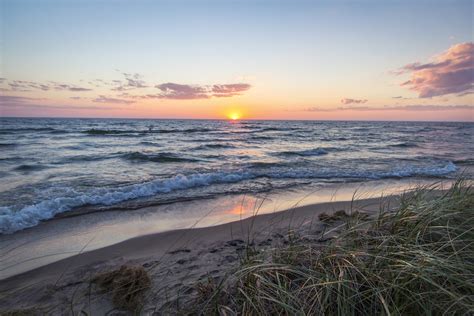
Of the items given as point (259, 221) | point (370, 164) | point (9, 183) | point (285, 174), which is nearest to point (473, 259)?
point (259, 221)

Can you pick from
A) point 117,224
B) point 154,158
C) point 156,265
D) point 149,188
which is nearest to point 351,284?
point 156,265

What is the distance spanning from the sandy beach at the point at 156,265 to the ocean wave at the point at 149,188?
2294mm

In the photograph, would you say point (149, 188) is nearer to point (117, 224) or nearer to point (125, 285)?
point (117, 224)

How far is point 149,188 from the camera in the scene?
8.11 metres

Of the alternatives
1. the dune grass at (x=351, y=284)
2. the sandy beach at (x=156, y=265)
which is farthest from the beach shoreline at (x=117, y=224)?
the dune grass at (x=351, y=284)

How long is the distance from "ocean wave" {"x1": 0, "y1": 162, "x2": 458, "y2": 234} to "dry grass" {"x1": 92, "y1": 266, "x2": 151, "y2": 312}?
3.24 metres

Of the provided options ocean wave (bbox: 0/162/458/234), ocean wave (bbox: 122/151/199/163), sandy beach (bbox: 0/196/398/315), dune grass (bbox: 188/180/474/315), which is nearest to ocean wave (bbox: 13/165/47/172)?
ocean wave (bbox: 122/151/199/163)

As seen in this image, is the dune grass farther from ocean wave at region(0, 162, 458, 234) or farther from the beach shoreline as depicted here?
ocean wave at region(0, 162, 458, 234)

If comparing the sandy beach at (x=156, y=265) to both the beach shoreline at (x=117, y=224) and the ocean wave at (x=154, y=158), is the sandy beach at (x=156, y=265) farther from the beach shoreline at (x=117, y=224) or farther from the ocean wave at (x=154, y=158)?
the ocean wave at (x=154, y=158)

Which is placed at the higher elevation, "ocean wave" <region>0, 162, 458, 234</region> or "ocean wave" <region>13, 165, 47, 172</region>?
"ocean wave" <region>13, 165, 47, 172</region>

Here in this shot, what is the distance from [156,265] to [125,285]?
14.8 inches

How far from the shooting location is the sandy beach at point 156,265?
9.32 ft

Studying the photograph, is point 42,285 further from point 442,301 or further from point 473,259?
point 473,259

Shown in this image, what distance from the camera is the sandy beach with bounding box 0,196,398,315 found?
2840 mm
